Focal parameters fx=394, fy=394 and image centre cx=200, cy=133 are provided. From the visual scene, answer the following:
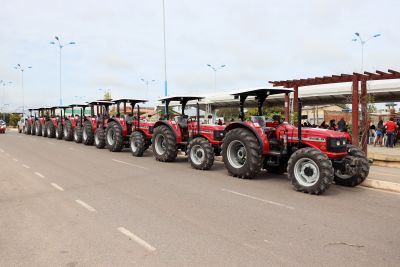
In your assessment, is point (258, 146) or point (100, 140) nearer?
point (258, 146)

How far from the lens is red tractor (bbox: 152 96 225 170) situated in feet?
38.3

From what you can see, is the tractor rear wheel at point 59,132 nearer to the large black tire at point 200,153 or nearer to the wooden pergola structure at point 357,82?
the large black tire at point 200,153

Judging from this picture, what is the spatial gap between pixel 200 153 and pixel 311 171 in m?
4.17

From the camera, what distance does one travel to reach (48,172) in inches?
436

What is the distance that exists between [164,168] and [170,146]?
1.37 metres

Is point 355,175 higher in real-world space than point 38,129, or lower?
lower

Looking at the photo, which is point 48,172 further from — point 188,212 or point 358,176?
point 358,176

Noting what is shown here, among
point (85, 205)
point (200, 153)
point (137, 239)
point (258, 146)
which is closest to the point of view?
point (137, 239)

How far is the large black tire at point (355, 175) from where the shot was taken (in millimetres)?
9039

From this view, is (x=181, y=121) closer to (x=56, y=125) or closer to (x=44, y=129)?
(x=56, y=125)

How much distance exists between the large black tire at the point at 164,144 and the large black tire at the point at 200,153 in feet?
4.49

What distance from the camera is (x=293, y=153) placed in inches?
359

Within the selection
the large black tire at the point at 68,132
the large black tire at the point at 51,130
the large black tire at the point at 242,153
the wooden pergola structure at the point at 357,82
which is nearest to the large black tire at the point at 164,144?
the large black tire at the point at 242,153

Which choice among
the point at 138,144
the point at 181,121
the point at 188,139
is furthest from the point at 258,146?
the point at 138,144
